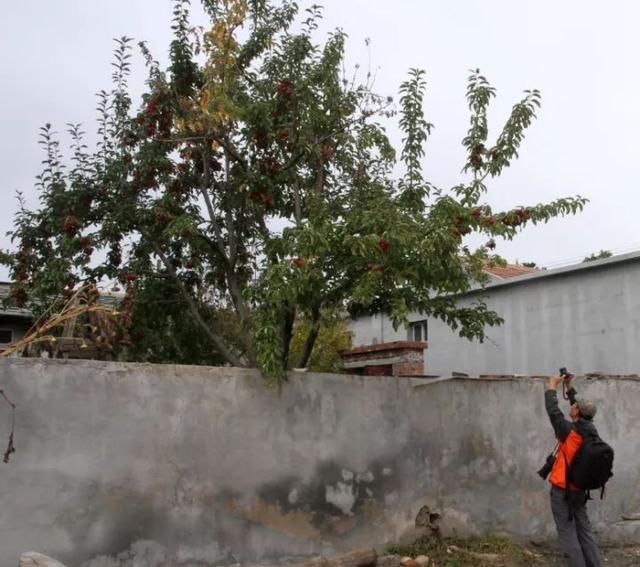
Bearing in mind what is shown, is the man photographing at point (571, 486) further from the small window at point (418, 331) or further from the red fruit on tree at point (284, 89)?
the small window at point (418, 331)

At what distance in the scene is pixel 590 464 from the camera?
614cm

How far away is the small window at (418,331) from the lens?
15.5m

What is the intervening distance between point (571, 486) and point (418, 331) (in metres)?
9.52

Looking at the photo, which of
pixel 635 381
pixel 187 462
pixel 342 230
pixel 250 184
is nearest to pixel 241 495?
pixel 187 462

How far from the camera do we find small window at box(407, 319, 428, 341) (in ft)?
51.0

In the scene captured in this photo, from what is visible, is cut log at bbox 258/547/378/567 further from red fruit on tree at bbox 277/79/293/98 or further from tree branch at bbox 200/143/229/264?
red fruit on tree at bbox 277/79/293/98

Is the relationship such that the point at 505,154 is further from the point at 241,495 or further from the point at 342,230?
the point at 241,495

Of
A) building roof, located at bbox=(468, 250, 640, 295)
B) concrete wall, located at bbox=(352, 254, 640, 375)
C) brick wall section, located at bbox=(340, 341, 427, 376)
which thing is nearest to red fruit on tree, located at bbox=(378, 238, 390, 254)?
brick wall section, located at bbox=(340, 341, 427, 376)

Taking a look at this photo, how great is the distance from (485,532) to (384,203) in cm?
349

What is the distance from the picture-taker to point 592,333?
40.5 feet

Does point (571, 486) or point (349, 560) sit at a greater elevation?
point (571, 486)

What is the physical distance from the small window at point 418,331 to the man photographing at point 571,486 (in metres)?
8.93

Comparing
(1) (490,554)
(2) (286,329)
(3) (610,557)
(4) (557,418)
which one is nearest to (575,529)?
(4) (557,418)

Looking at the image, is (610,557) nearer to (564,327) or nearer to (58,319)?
(564,327)
